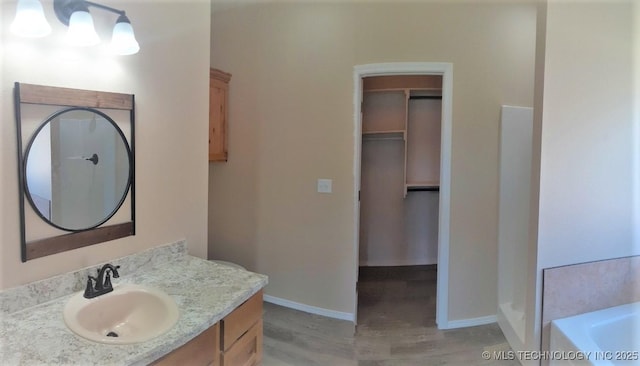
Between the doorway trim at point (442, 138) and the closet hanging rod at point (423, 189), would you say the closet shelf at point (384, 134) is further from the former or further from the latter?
the doorway trim at point (442, 138)

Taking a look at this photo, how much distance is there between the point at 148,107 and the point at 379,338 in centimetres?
225

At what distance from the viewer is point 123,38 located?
1.44 metres

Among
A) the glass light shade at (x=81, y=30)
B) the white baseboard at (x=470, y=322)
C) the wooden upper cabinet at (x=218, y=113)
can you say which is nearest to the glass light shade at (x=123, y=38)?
the glass light shade at (x=81, y=30)

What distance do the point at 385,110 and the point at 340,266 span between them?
1.98 meters

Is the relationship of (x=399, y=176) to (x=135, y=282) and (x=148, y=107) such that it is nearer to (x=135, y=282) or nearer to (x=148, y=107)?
(x=148, y=107)

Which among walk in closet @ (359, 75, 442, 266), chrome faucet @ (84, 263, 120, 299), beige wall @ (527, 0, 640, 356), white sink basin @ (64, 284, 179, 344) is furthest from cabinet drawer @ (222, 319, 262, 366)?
walk in closet @ (359, 75, 442, 266)

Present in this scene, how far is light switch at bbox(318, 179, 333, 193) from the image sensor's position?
3049 mm

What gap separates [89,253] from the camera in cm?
146

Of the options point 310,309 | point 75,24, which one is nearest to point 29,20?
point 75,24

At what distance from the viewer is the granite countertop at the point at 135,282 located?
1032 millimetres

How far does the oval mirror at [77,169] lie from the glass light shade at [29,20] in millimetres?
276

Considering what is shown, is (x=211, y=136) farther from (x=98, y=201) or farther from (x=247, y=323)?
(x=247, y=323)

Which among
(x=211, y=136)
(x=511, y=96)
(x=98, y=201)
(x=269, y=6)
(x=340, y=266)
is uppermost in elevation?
(x=269, y=6)

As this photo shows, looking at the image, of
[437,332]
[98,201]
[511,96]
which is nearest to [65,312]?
[98,201]
